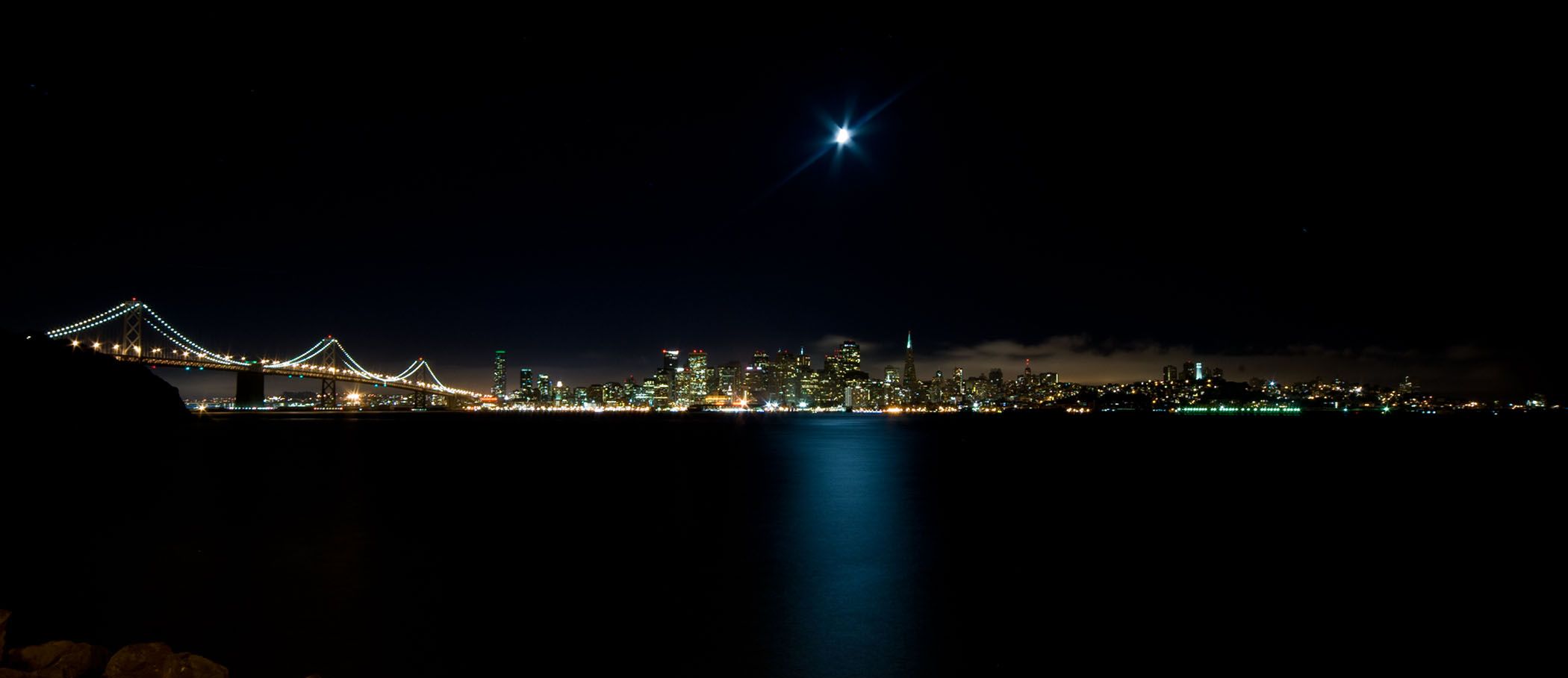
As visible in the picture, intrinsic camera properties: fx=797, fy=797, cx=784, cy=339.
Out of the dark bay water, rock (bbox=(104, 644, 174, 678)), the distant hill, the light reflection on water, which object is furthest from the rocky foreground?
the distant hill

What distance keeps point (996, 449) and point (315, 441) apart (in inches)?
1601

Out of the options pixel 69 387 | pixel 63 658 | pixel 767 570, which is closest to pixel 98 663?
pixel 63 658

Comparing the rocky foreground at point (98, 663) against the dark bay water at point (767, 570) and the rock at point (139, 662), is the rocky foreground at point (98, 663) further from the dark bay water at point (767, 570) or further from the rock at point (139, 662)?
the dark bay water at point (767, 570)

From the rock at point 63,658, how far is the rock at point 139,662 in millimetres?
297

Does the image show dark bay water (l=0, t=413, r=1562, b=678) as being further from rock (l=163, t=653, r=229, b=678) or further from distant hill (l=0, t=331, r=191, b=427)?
distant hill (l=0, t=331, r=191, b=427)

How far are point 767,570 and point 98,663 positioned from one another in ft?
27.3

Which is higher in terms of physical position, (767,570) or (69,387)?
(69,387)

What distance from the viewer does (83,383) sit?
4144cm

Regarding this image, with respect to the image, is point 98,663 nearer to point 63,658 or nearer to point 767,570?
point 63,658

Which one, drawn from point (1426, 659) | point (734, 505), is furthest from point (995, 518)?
point (1426, 659)

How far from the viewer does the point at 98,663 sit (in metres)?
6.54

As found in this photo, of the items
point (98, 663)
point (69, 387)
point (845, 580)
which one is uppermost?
point (69, 387)

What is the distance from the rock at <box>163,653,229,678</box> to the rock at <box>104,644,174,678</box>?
0.04 metres

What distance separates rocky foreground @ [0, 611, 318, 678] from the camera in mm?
6012
